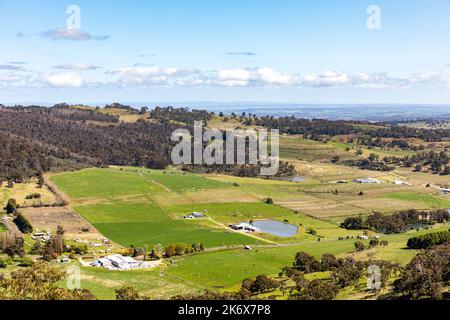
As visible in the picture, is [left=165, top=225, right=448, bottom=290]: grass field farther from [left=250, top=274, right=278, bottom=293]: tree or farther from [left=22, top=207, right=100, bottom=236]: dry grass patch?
[left=22, top=207, right=100, bottom=236]: dry grass patch

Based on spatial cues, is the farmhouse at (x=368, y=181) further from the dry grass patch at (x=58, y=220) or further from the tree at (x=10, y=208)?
the tree at (x=10, y=208)

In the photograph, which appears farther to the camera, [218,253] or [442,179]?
[442,179]

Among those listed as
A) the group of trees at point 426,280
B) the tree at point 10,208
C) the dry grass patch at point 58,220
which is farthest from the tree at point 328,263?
the tree at point 10,208

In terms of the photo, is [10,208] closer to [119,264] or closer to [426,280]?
[119,264]

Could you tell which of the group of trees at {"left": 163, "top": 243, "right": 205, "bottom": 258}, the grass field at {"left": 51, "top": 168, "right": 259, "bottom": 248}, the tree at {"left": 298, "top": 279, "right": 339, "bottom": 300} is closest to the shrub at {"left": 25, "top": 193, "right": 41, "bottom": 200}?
the grass field at {"left": 51, "top": 168, "right": 259, "bottom": 248}

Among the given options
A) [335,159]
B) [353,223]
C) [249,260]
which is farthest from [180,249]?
[335,159]
